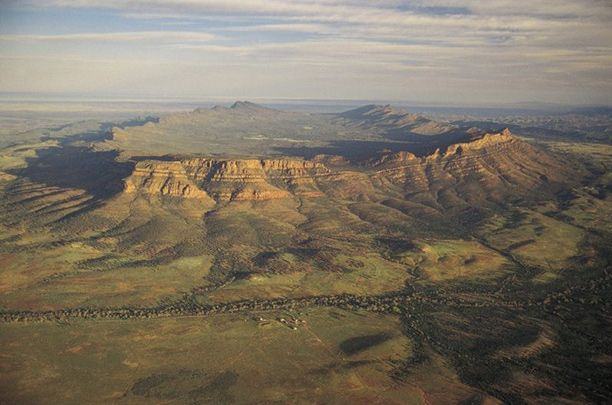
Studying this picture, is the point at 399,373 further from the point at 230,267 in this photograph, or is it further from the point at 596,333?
the point at 230,267

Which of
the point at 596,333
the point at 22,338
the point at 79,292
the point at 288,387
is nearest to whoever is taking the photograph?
the point at 288,387

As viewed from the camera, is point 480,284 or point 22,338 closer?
point 22,338

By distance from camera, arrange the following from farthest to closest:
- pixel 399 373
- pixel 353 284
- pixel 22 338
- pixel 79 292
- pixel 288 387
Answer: pixel 353 284
pixel 79 292
pixel 22 338
pixel 399 373
pixel 288 387

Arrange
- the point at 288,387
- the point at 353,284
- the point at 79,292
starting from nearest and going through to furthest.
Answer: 1. the point at 288,387
2. the point at 79,292
3. the point at 353,284

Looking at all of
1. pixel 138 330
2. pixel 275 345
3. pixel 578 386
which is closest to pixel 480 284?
pixel 578 386

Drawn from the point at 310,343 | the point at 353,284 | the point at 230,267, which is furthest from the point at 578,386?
the point at 230,267

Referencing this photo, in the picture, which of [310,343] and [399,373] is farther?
[310,343]

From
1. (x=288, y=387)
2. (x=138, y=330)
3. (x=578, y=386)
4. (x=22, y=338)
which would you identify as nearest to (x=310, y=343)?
(x=288, y=387)

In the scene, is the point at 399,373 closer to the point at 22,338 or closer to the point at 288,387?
the point at 288,387

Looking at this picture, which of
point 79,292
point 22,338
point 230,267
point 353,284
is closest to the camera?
point 22,338
